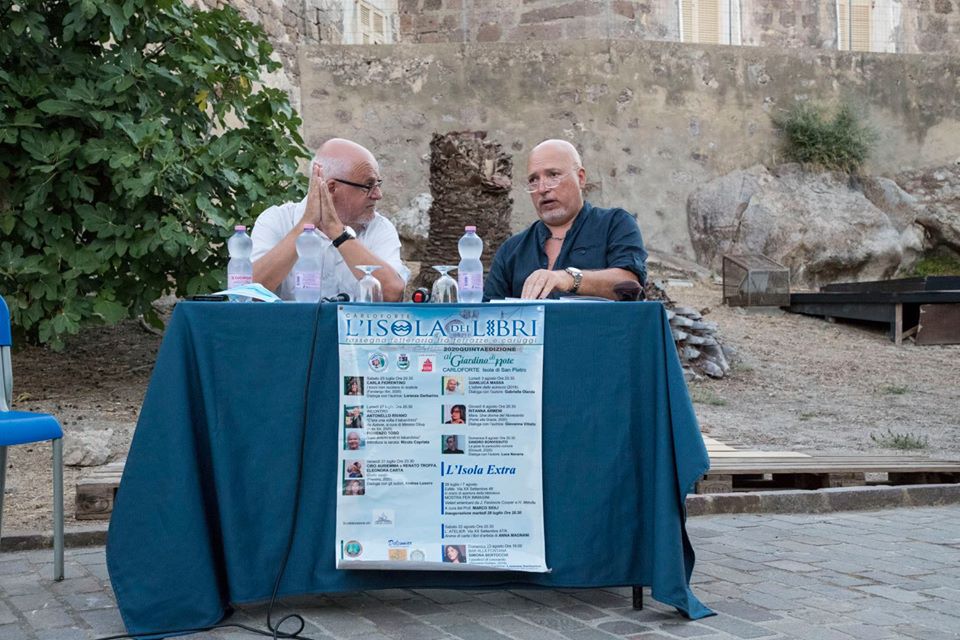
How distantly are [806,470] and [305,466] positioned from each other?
260 cm

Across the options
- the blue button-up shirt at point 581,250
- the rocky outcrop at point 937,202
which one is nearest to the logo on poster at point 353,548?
the blue button-up shirt at point 581,250

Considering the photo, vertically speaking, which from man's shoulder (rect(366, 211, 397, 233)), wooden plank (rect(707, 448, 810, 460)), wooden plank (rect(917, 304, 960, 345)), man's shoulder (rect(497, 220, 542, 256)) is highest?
man's shoulder (rect(366, 211, 397, 233))

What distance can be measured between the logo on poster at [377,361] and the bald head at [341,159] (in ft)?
4.13

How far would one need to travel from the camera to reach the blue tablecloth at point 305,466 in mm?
2854

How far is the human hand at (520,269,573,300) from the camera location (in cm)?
357

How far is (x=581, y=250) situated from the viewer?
399cm

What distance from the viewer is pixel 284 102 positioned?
6.79 metres

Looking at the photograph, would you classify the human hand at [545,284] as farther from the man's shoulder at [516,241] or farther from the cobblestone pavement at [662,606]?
the cobblestone pavement at [662,606]

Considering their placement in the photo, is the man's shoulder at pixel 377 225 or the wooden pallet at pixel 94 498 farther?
the man's shoulder at pixel 377 225

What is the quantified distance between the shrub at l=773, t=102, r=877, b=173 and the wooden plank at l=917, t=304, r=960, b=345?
12.4 feet

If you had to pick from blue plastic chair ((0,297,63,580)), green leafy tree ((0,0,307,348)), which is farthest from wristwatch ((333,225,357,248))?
green leafy tree ((0,0,307,348))

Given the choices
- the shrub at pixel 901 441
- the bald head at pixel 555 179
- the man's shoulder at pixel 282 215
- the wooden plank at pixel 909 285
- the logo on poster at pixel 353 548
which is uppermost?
the bald head at pixel 555 179

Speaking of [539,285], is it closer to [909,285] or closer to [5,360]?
[5,360]

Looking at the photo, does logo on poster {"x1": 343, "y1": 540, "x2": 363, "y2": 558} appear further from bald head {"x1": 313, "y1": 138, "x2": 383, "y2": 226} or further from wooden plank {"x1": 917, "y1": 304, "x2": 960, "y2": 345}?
wooden plank {"x1": 917, "y1": 304, "x2": 960, "y2": 345}
